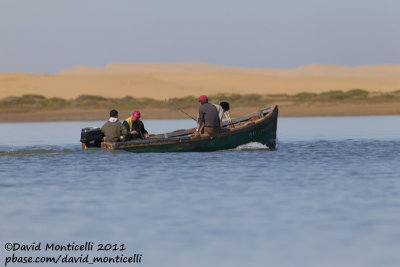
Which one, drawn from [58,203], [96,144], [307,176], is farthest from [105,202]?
[96,144]

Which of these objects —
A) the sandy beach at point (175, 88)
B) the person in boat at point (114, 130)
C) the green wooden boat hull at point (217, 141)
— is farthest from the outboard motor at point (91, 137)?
the sandy beach at point (175, 88)

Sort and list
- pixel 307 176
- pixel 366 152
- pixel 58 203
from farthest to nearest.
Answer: pixel 366 152
pixel 307 176
pixel 58 203

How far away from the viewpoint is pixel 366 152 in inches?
848

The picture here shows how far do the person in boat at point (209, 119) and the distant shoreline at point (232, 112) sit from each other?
2470 cm

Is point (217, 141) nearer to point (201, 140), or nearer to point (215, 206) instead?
point (201, 140)

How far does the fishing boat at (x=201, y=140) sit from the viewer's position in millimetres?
21094

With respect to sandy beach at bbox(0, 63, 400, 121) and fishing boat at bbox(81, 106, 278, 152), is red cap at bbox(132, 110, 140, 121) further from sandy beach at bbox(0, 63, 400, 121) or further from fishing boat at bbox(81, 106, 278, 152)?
sandy beach at bbox(0, 63, 400, 121)

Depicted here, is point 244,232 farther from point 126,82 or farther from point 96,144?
point 126,82

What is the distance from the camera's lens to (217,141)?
71.5 ft

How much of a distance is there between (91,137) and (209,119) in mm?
3185

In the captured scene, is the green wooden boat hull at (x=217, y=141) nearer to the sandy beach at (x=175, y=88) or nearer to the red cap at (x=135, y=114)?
the red cap at (x=135, y=114)

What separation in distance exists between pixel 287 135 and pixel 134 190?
17.2m

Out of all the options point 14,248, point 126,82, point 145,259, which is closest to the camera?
point 145,259

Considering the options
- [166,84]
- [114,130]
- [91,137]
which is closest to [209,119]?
[114,130]
